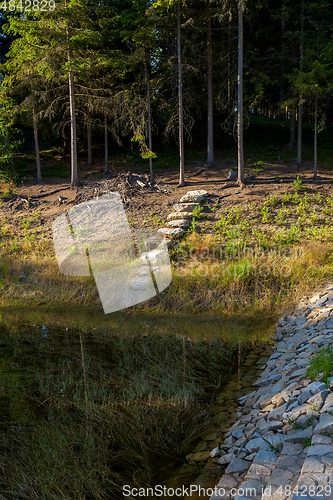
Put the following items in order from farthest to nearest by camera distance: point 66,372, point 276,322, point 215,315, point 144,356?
1. point 215,315
2. point 276,322
3. point 144,356
4. point 66,372

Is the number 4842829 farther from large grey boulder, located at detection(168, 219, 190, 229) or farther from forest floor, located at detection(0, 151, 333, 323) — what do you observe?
large grey boulder, located at detection(168, 219, 190, 229)

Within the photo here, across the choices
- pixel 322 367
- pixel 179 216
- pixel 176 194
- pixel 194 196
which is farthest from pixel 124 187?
pixel 322 367

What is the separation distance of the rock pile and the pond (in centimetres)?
448

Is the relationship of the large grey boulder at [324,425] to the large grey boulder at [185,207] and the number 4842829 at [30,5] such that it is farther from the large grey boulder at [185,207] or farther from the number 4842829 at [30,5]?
the number 4842829 at [30,5]

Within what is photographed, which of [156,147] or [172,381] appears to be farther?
[156,147]

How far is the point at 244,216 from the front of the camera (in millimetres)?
13719

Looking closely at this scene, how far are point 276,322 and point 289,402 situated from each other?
418cm

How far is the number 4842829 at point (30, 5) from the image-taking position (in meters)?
15.9

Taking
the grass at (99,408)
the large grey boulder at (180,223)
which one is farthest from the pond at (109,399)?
the large grey boulder at (180,223)

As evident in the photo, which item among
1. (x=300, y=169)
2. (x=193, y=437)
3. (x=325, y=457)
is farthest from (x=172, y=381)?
(x=300, y=169)

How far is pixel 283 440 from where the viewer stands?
356 cm

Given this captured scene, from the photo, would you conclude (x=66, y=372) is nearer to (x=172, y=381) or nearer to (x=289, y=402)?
(x=172, y=381)
